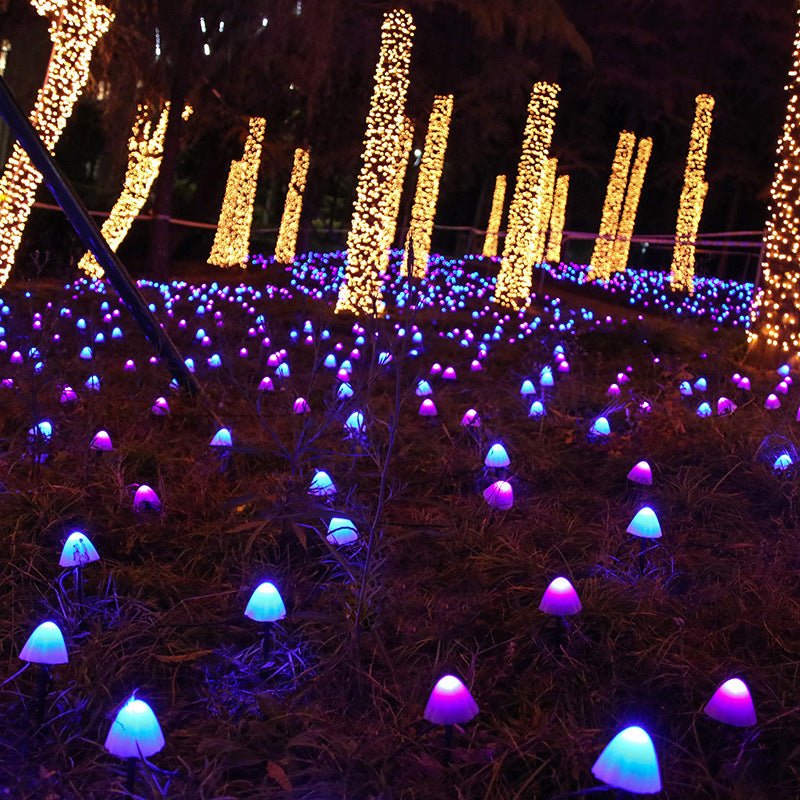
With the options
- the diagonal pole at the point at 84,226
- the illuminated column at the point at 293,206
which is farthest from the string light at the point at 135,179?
the diagonal pole at the point at 84,226

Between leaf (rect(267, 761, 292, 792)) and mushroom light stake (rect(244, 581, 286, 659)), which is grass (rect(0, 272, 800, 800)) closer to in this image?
leaf (rect(267, 761, 292, 792))

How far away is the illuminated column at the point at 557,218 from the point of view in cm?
2708

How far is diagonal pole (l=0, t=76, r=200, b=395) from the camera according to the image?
4.04 metres

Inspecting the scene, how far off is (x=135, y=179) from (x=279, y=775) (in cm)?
1498

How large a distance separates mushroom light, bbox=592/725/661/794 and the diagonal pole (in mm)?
3476

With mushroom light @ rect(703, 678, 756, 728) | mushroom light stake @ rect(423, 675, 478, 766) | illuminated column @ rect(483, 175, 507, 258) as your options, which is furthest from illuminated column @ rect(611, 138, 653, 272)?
mushroom light stake @ rect(423, 675, 478, 766)

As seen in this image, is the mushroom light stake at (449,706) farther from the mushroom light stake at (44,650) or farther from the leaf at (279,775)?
the mushroom light stake at (44,650)

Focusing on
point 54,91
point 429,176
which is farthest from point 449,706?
point 429,176

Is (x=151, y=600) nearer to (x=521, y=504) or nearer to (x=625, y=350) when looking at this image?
(x=521, y=504)

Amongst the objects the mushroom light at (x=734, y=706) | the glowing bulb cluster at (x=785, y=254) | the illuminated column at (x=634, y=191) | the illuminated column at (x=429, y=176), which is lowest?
the mushroom light at (x=734, y=706)

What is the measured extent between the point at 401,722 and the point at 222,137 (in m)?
20.8

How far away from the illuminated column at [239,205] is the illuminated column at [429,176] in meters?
3.81

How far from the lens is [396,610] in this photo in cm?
306

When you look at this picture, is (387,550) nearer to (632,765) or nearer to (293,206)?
(632,765)
